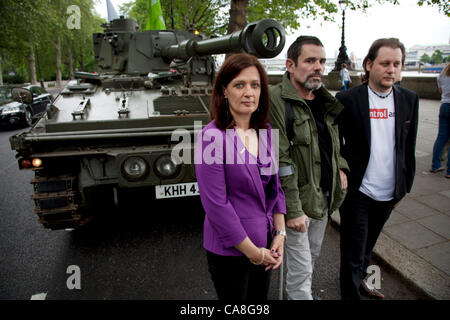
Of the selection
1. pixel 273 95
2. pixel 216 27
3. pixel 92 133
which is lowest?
pixel 92 133

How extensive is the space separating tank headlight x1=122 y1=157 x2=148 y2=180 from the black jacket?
76.0 inches

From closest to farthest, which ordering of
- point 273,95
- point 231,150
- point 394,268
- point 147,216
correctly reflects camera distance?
point 231,150 < point 273,95 < point 394,268 < point 147,216

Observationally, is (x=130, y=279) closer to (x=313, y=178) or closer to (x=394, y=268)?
(x=313, y=178)

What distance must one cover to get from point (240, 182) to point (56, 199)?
2.50 m

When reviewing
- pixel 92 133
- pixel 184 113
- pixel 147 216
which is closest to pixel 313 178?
pixel 184 113

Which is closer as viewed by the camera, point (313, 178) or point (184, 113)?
point (313, 178)

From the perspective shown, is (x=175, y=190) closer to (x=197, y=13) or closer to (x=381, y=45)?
(x=381, y=45)

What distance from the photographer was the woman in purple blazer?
1787mm

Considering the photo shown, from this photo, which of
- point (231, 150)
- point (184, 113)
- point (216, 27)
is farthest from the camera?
point (216, 27)

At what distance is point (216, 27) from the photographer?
78.9ft

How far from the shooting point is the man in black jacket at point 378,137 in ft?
8.29

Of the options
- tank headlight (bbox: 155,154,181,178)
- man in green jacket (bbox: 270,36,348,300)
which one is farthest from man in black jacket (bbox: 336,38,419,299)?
tank headlight (bbox: 155,154,181,178)

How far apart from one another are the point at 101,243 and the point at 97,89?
7.29 feet

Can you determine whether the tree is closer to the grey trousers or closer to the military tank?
the military tank
